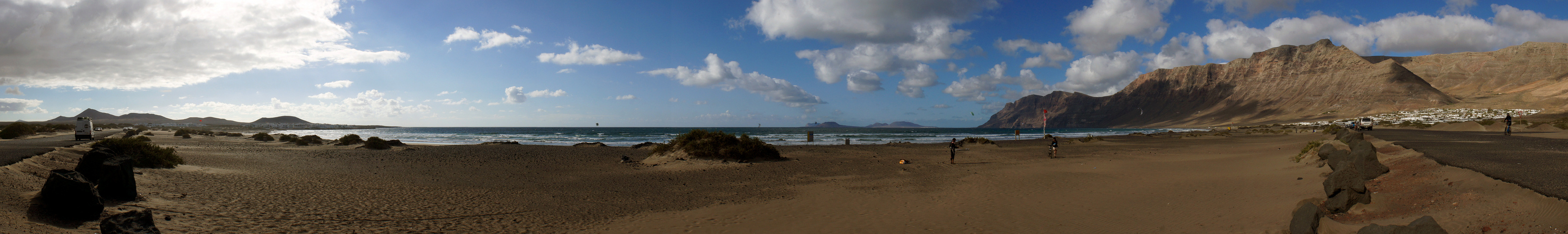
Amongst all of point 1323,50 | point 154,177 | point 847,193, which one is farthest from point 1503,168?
point 1323,50

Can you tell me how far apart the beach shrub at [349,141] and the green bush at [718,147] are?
728 inches

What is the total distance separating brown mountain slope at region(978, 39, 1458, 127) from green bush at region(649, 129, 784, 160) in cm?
12213

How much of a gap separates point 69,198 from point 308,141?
94.4ft

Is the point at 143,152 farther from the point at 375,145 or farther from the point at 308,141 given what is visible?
the point at 308,141

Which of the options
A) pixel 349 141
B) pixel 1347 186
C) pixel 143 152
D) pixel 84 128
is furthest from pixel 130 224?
pixel 84 128

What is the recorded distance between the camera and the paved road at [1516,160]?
202 inches

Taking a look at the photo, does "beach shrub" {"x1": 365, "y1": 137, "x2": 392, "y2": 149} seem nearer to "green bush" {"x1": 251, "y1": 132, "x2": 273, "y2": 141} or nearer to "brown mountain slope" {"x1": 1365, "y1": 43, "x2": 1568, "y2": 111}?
"green bush" {"x1": 251, "y1": 132, "x2": 273, "y2": 141}

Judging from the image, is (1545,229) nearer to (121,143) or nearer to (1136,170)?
(1136,170)

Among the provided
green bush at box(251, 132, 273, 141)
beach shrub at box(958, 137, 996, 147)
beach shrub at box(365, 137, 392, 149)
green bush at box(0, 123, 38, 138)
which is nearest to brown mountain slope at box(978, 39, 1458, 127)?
beach shrub at box(958, 137, 996, 147)

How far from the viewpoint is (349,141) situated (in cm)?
2694

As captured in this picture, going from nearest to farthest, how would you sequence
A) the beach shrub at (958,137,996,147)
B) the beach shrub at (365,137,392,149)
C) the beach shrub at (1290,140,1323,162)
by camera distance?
1. the beach shrub at (1290,140,1323,162)
2. the beach shrub at (365,137,392,149)
3. the beach shrub at (958,137,996,147)

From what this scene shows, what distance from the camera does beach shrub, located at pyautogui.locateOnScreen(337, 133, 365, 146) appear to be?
26.4 meters

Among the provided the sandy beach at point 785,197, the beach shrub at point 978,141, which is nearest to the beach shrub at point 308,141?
the sandy beach at point 785,197

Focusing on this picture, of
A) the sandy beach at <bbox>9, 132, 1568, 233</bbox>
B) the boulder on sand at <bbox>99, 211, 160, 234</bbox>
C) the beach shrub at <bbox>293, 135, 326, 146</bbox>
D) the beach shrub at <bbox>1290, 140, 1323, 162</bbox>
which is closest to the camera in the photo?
the boulder on sand at <bbox>99, 211, 160, 234</bbox>
